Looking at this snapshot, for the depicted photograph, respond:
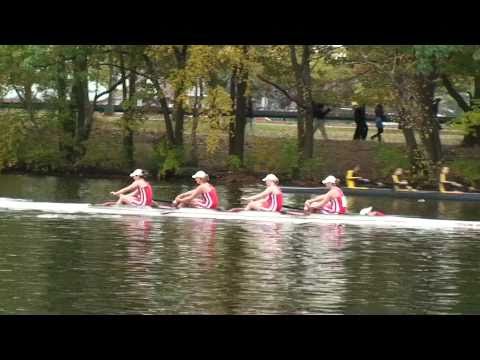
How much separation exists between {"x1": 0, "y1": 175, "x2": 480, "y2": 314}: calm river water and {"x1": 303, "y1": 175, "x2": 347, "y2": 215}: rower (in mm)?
832

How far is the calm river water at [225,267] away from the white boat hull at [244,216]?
39cm

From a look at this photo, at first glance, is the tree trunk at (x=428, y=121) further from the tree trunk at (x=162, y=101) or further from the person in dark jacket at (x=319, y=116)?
the tree trunk at (x=162, y=101)

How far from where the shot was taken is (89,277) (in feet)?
61.8

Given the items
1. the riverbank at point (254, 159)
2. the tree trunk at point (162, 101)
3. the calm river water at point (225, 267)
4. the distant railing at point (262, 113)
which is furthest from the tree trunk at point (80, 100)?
the calm river water at point (225, 267)

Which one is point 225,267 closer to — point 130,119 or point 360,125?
point 130,119

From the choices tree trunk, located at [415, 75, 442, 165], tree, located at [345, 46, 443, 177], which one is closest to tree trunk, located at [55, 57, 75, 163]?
tree, located at [345, 46, 443, 177]

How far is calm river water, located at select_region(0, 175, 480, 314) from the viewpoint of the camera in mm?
16641

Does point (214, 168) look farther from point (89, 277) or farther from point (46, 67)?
point (89, 277)

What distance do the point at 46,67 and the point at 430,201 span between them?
1723 centimetres

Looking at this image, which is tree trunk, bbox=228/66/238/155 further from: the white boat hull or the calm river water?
the calm river water

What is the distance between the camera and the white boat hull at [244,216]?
86.8 feet

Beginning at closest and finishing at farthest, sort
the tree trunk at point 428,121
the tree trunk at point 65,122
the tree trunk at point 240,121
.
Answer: the tree trunk at point 428,121, the tree trunk at point 240,121, the tree trunk at point 65,122

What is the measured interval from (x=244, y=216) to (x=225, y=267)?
24.1 ft
